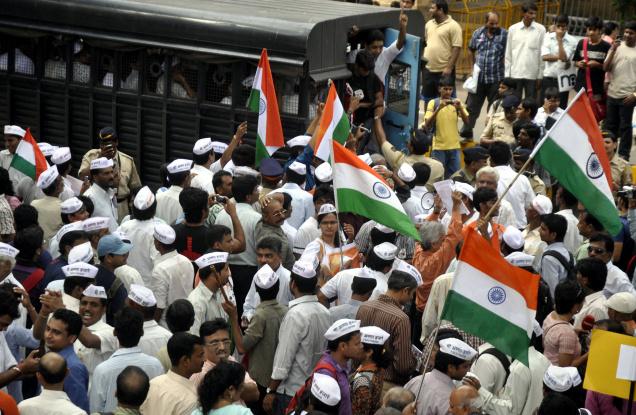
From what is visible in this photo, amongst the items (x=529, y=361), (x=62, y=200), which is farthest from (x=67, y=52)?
(x=529, y=361)

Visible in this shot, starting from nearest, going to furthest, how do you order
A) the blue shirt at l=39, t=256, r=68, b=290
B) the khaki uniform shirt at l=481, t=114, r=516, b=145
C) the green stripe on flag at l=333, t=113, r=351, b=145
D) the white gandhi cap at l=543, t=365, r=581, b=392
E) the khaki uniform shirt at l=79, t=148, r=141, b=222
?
the white gandhi cap at l=543, t=365, r=581, b=392, the blue shirt at l=39, t=256, r=68, b=290, the green stripe on flag at l=333, t=113, r=351, b=145, the khaki uniform shirt at l=79, t=148, r=141, b=222, the khaki uniform shirt at l=481, t=114, r=516, b=145

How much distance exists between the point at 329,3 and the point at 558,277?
253 inches

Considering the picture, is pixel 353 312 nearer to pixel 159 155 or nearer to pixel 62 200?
pixel 62 200

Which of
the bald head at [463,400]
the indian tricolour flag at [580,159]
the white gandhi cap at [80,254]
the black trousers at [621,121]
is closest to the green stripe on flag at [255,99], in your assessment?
the white gandhi cap at [80,254]

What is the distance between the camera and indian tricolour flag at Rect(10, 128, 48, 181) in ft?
36.7

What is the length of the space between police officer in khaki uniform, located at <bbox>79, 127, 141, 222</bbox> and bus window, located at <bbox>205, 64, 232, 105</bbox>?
154cm

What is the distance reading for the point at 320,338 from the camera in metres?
8.23

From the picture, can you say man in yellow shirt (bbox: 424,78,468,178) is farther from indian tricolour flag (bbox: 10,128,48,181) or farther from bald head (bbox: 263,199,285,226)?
indian tricolour flag (bbox: 10,128,48,181)

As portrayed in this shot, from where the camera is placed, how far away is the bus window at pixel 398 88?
14586mm

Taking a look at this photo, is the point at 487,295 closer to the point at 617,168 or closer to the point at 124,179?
the point at 617,168

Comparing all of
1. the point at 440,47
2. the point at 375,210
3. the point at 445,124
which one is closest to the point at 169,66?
the point at 445,124

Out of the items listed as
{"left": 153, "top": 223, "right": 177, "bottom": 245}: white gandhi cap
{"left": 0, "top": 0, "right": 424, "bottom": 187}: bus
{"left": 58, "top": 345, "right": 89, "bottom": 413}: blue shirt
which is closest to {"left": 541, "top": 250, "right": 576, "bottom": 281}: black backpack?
{"left": 153, "top": 223, "right": 177, "bottom": 245}: white gandhi cap

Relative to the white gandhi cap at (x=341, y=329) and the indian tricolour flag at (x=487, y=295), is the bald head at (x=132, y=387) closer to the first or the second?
the white gandhi cap at (x=341, y=329)

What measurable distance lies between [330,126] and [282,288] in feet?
7.46
